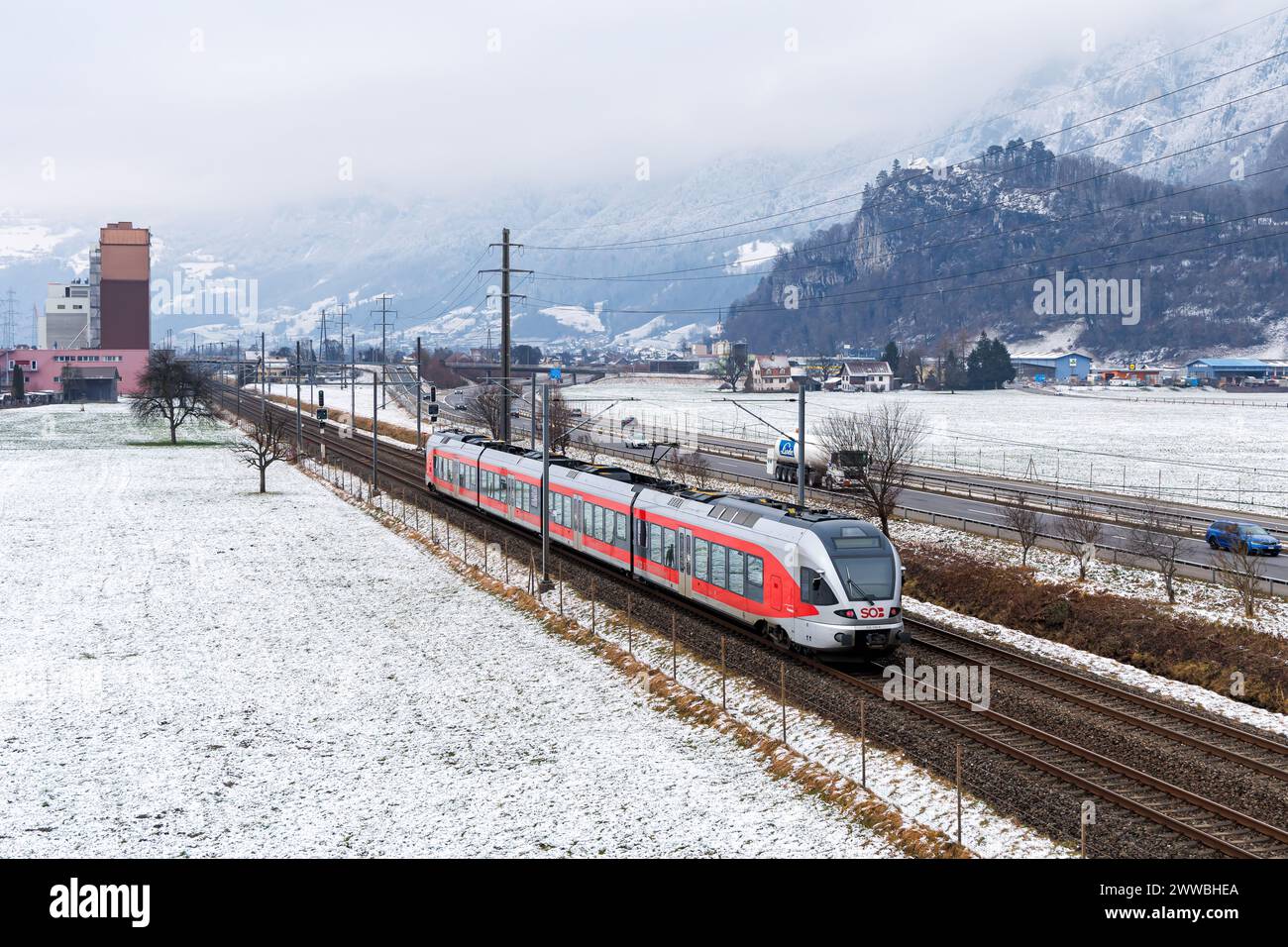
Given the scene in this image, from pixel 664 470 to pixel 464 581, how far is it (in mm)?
34666

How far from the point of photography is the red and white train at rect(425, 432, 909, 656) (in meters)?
27.9

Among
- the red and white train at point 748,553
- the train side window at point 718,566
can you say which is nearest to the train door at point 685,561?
the red and white train at point 748,553

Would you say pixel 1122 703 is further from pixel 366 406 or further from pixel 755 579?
pixel 366 406

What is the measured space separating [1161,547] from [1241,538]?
3982 millimetres

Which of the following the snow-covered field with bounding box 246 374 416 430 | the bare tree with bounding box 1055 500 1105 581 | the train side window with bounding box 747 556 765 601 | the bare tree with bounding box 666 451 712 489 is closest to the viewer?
the train side window with bounding box 747 556 765 601

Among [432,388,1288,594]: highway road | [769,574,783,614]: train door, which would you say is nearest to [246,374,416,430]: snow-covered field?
[432,388,1288,594]: highway road

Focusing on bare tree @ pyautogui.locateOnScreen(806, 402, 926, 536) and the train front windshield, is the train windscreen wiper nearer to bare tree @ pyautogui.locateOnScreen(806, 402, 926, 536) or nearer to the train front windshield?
the train front windshield

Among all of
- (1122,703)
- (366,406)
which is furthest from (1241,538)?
(366,406)

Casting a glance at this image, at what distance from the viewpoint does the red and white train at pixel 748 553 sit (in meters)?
27.9

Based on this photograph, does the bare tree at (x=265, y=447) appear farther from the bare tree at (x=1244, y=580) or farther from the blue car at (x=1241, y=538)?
the bare tree at (x=1244, y=580)

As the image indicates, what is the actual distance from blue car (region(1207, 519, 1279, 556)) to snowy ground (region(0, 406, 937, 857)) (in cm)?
2823

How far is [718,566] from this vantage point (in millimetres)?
32688

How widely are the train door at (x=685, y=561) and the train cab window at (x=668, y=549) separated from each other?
43 centimetres
